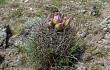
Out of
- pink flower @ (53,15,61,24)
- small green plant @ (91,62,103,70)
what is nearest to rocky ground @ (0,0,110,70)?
small green plant @ (91,62,103,70)

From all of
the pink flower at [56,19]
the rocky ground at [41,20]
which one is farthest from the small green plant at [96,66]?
the pink flower at [56,19]

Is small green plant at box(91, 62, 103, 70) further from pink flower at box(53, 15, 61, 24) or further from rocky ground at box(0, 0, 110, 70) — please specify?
pink flower at box(53, 15, 61, 24)

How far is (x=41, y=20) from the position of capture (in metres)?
5.53

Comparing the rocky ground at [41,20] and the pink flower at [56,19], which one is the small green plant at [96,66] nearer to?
the rocky ground at [41,20]

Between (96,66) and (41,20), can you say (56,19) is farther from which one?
(96,66)

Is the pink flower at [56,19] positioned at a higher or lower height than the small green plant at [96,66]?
higher

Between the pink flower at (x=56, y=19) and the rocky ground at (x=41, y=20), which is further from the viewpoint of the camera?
the rocky ground at (x=41, y=20)

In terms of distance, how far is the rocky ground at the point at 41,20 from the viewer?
17.9 feet

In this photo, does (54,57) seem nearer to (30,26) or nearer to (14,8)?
(30,26)

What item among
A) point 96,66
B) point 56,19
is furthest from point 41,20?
point 96,66

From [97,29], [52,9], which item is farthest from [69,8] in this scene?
[97,29]

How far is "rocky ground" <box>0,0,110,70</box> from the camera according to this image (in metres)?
5.46

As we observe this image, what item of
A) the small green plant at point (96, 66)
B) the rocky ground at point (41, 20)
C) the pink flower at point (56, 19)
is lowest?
the small green plant at point (96, 66)

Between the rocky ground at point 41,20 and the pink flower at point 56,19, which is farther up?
the pink flower at point 56,19
